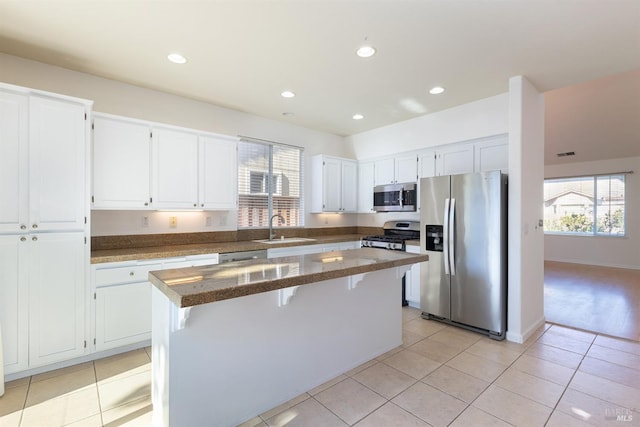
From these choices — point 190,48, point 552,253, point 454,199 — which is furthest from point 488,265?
point 552,253

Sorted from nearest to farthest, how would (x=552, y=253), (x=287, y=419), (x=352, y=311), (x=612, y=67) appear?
1. (x=287, y=419)
2. (x=352, y=311)
3. (x=612, y=67)
4. (x=552, y=253)

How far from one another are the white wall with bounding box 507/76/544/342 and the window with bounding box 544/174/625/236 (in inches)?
221

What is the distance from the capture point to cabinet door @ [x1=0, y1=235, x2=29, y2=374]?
2229mm

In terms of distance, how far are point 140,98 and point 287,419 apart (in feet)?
11.3

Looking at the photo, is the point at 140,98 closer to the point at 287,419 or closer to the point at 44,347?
the point at 44,347

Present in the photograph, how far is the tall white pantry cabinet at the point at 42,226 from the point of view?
224 cm

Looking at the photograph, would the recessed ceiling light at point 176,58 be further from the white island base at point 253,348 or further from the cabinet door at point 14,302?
the white island base at point 253,348

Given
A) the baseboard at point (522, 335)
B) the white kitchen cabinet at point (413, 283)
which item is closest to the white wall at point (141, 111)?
the white kitchen cabinet at point (413, 283)

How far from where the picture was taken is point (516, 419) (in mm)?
1903

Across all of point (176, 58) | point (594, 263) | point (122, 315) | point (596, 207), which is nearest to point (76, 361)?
point (122, 315)

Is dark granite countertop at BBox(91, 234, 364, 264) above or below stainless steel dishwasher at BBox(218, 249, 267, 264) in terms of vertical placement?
above

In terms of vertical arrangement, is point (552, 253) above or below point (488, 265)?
Answer: below

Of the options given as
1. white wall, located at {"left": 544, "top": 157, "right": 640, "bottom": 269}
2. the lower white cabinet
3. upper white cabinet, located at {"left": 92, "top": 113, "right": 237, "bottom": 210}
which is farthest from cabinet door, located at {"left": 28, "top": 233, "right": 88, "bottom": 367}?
white wall, located at {"left": 544, "top": 157, "right": 640, "bottom": 269}

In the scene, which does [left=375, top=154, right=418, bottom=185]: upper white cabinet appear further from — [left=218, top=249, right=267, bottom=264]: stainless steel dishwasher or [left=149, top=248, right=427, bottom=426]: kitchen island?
[left=218, top=249, right=267, bottom=264]: stainless steel dishwasher
